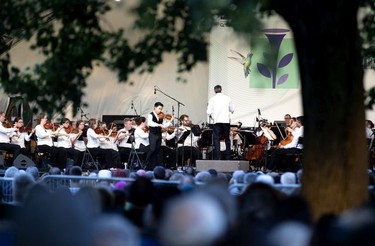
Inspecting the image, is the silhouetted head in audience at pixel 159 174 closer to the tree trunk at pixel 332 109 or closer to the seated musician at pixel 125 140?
the tree trunk at pixel 332 109

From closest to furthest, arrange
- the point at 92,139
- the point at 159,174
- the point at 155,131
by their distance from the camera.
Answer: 1. the point at 159,174
2. the point at 155,131
3. the point at 92,139

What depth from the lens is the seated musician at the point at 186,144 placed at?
2362cm

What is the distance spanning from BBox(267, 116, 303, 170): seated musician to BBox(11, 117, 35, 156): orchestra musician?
6905 mm

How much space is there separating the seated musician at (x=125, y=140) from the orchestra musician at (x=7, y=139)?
2.75m

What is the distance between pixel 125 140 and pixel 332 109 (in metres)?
17.1

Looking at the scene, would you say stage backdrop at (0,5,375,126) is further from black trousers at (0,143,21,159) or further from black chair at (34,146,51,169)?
black trousers at (0,143,21,159)

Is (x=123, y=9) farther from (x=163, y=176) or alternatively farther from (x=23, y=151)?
(x=23, y=151)

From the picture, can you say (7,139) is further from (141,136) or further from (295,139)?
(295,139)

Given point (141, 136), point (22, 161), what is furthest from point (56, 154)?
point (141, 136)

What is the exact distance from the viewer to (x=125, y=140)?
24.7 meters

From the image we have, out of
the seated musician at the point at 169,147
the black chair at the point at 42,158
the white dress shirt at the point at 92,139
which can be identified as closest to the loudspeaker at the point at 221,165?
the seated musician at the point at 169,147

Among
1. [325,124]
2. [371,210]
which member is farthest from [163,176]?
[371,210]

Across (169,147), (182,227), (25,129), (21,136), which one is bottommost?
(182,227)

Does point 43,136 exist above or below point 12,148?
above
